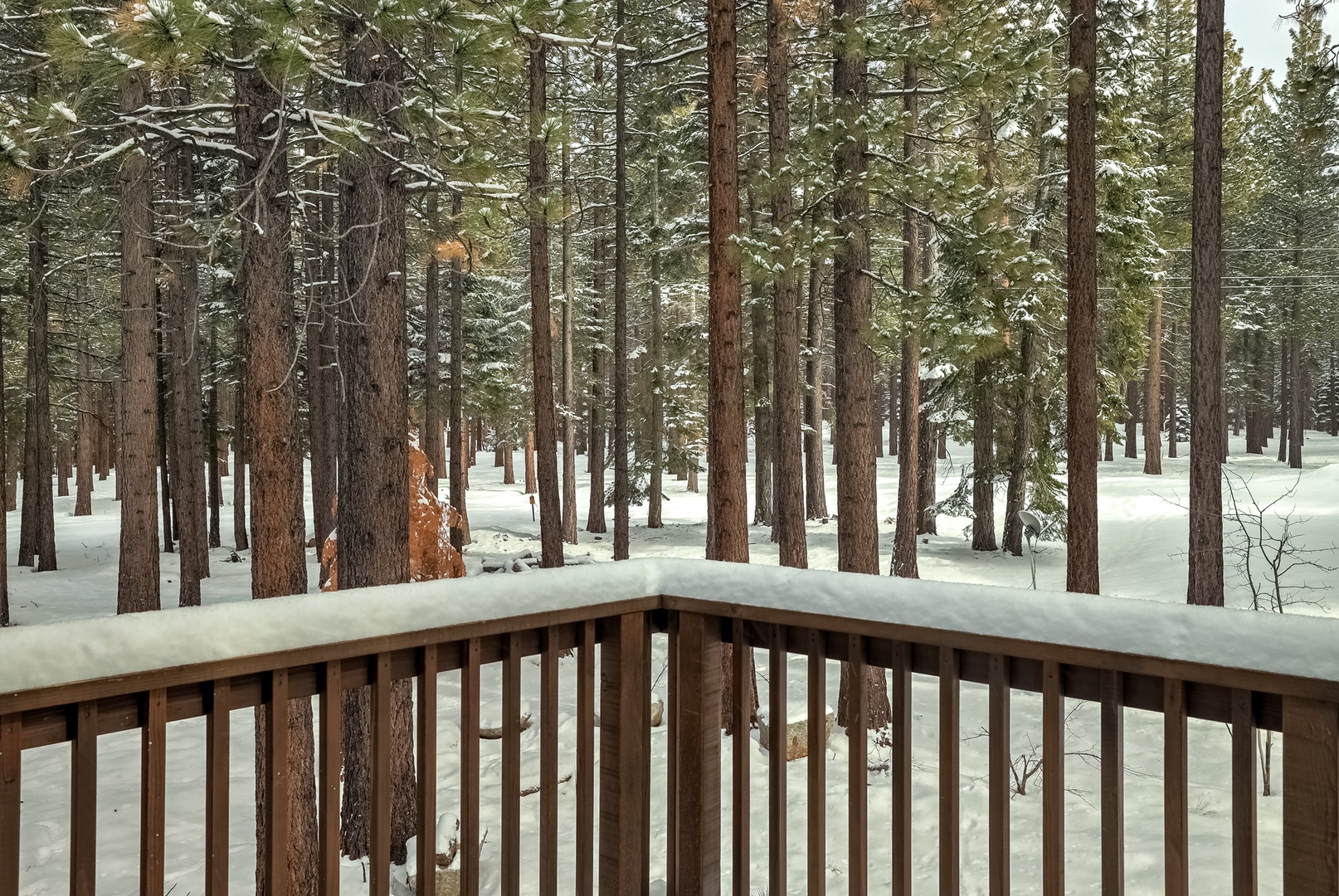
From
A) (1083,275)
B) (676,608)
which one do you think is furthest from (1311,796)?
(1083,275)

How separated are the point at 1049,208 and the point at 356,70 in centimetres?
1129

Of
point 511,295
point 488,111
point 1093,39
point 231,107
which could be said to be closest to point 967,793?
point 488,111

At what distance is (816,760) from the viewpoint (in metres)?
2.12

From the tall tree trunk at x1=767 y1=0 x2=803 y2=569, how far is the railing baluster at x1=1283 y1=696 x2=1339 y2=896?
8.54 meters

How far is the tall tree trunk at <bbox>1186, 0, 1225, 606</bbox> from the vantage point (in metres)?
9.73

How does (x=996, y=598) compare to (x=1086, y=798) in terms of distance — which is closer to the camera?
(x=996, y=598)

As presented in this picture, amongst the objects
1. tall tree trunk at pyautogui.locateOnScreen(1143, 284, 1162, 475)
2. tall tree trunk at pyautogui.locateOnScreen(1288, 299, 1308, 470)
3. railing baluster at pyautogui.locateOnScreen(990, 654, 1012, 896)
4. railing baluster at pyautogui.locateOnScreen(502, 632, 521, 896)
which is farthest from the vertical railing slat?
tall tree trunk at pyautogui.locateOnScreen(1288, 299, 1308, 470)

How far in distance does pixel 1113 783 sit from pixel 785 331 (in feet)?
30.9

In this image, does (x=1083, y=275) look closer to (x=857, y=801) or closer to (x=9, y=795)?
(x=857, y=801)

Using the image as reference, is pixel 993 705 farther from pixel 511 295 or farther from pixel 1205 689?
pixel 511 295

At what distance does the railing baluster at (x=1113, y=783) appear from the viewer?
175 cm

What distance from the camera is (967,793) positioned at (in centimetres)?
772

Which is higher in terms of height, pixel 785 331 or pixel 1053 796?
pixel 785 331

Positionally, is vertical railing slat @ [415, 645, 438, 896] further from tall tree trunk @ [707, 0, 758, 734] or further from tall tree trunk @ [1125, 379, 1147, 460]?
tall tree trunk @ [1125, 379, 1147, 460]
